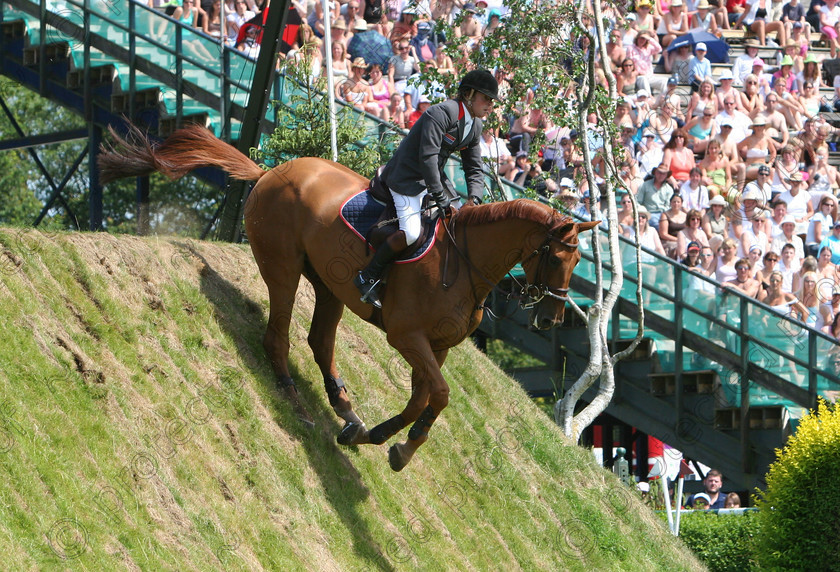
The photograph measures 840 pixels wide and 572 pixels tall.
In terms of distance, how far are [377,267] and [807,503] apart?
7.64m

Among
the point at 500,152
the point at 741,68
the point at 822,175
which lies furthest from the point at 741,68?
the point at 500,152

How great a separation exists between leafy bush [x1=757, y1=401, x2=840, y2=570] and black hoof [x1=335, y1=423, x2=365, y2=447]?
6.84 metres

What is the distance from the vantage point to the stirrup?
927 centimetres

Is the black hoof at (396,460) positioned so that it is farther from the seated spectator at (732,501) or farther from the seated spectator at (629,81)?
the seated spectator at (629,81)

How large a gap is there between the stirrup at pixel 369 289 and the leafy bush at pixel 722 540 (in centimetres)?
912

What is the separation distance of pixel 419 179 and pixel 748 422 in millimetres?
9231

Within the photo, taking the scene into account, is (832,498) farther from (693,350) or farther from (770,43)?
(770,43)

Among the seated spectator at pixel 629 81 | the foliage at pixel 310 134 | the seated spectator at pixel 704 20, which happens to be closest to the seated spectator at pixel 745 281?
the seated spectator at pixel 629 81

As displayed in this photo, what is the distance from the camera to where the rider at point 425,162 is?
9.26 meters

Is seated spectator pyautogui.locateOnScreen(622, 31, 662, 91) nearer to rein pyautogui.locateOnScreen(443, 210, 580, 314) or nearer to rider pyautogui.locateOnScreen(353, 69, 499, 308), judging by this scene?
rider pyautogui.locateOnScreen(353, 69, 499, 308)

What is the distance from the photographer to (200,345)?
32.1ft

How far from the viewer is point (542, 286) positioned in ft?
29.3

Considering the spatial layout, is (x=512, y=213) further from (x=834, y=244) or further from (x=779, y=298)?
(x=834, y=244)

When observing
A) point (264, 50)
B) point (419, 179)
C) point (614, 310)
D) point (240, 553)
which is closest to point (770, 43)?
point (614, 310)
